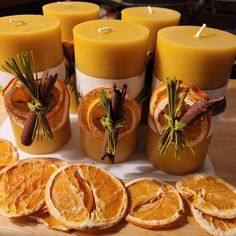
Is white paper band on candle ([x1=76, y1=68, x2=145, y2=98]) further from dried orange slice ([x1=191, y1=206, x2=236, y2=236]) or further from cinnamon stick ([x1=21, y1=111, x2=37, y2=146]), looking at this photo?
dried orange slice ([x1=191, y1=206, x2=236, y2=236])

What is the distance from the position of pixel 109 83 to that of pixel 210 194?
28 cm

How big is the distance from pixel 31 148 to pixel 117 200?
0.78 ft

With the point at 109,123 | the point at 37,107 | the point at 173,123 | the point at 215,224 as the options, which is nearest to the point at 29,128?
the point at 37,107

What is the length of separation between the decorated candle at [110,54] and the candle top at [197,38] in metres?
0.05

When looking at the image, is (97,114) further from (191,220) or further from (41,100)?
(191,220)

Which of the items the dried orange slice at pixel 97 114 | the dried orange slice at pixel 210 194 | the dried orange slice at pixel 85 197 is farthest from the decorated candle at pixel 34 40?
the dried orange slice at pixel 210 194

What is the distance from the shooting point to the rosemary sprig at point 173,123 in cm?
46

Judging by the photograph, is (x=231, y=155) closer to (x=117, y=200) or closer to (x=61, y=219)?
(x=117, y=200)

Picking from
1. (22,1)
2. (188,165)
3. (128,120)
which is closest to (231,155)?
(188,165)

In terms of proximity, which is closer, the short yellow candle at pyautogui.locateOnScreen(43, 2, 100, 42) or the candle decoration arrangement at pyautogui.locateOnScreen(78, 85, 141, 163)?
the candle decoration arrangement at pyautogui.locateOnScreen(78, 85, 141, 163)

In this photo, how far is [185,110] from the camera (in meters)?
0.49

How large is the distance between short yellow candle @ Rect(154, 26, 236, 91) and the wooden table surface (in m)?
0.20

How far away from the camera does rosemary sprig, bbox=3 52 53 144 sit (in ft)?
1.58

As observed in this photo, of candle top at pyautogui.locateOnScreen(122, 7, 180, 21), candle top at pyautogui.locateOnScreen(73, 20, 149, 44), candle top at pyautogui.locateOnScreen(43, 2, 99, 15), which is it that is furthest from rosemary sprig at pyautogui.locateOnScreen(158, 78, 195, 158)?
candle top at pyautogui.locateOnScreen(43, 2, 99, 15)
